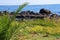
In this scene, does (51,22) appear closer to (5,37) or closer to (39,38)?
(39,38)

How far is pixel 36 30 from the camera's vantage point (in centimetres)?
1145

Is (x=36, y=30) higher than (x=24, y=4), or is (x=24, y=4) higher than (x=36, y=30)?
(x=24, y=4)

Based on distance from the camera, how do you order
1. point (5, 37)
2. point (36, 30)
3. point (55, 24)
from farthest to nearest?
point (55, 24) < point (36, 30) < point (5, 37)

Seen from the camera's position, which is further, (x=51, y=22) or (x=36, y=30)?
(x=51, y=22)

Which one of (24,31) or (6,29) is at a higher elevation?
(6,29)

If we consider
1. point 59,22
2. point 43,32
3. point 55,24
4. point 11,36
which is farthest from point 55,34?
point 11,36

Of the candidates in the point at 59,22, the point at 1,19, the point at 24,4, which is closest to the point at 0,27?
the point at 1,19

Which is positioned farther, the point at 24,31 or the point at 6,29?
the point at 24,31

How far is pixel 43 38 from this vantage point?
9.72 m

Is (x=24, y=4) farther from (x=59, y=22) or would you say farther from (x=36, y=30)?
(x=59, y=22)

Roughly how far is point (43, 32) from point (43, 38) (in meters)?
1.43

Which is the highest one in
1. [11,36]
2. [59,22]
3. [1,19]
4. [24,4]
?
[24,4]

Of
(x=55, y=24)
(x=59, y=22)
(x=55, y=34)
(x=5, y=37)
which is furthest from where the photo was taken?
(x=59, y=22)

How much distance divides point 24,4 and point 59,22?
8819 millimetres
